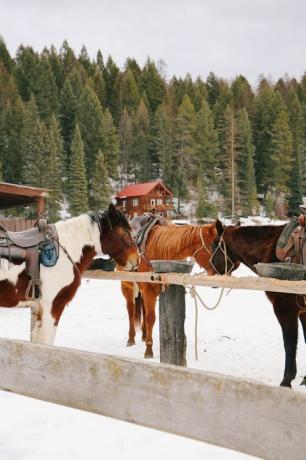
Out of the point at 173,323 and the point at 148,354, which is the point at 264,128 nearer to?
the point at 148,354

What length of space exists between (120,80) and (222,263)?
215ft

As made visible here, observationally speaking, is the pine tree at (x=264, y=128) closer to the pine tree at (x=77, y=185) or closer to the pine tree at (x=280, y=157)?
the pine tree at (x=280, y=157)

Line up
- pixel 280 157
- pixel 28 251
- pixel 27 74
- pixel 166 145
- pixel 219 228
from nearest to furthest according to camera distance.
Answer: pixel 28 251 → pixel 219 228 → pixel 280 157 → pixel 166 145 → pixel 27 74

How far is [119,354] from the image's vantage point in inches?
211

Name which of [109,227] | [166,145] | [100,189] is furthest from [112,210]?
[166,145]

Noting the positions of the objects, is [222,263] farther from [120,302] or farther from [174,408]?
[120,302]

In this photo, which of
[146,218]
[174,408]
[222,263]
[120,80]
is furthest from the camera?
[120,80]

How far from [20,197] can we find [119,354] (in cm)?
881

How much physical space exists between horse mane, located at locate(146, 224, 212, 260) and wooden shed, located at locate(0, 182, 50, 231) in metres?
6.51

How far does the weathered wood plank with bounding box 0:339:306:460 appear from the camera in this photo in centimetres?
114

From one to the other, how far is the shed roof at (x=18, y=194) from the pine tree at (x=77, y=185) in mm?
24781

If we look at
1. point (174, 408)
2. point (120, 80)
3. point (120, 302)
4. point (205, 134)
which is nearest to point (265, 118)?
point (205, 134)

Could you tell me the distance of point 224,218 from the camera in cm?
4022

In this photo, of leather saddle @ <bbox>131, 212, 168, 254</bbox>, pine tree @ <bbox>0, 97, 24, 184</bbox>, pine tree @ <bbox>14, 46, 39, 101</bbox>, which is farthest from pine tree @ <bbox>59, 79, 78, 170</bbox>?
leather saddle @ <bbox>131, 212, 168, 254</bbox>
